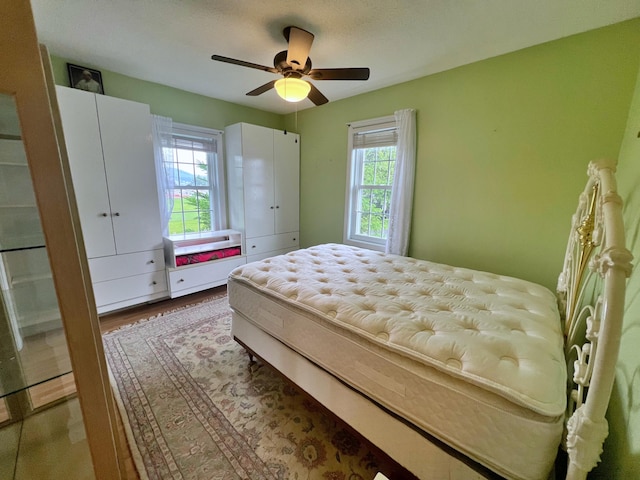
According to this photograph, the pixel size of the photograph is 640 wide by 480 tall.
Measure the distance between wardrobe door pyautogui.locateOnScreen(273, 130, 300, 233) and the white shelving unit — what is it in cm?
73

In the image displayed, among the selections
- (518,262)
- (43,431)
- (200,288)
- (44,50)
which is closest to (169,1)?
(44,50)

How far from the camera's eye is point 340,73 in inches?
70.5

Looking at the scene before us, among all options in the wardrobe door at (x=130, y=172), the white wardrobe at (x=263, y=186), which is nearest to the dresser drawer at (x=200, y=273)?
the white wardrobe at (x=263, y=186)

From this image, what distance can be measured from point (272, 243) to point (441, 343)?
→ 3016mm

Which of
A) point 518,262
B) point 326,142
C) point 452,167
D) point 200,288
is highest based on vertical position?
point 326,142

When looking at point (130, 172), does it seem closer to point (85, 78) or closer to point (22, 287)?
point (85, 78)

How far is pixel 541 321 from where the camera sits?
3.64 feet

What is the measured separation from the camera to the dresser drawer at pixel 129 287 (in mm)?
2457

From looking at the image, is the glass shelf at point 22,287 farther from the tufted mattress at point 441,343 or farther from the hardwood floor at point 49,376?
the tufted mattress at point 441,343

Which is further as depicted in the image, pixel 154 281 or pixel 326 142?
pixel 326 142

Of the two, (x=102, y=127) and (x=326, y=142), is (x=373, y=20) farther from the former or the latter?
(x=102, y=127)

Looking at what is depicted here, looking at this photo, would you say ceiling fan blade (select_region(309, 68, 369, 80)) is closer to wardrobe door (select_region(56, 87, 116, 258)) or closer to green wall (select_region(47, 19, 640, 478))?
green wall (select_region(47, 19, 640, 478))

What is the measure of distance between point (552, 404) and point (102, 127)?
344 centimetres

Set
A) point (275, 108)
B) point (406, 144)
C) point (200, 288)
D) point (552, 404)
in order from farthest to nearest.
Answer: point (275, 108), point (200, 288), point (406, 144), point (552, 404)
